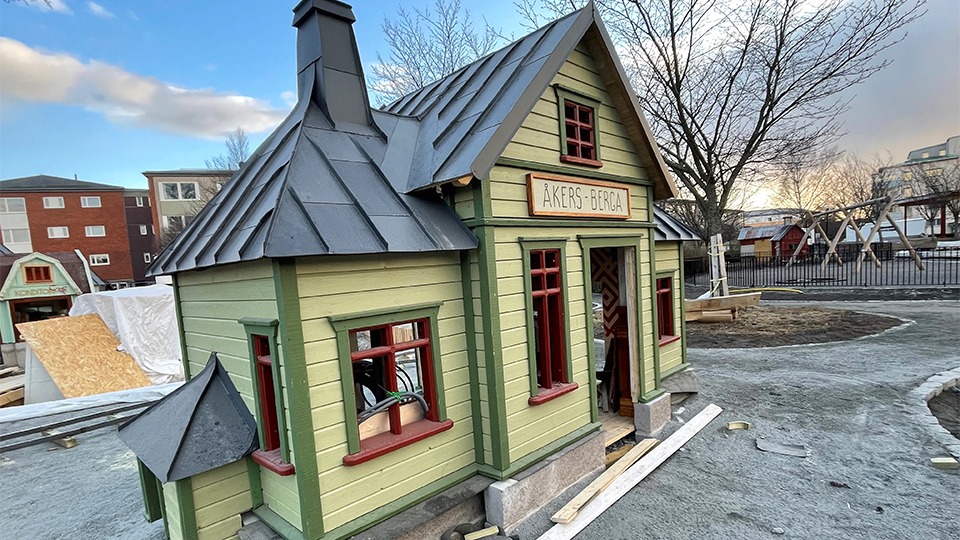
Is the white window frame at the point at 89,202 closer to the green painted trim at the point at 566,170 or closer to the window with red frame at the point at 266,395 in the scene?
the window with red frame at the point at 266,395

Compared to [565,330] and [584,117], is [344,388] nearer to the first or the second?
[565,330]

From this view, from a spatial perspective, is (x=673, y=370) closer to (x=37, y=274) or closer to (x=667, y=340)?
(x=667, y=340)

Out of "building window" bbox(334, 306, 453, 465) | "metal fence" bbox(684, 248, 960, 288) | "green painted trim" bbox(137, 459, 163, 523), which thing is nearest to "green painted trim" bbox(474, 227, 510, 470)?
"building window" bbox(334, 306, 453, 465)

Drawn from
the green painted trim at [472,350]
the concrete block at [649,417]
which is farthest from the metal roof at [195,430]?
the concrete block at [649,417]

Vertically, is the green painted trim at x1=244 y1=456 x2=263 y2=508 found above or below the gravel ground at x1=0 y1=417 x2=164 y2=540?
above

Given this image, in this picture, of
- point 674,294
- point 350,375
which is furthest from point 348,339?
point 674,294

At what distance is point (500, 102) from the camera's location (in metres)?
4.94

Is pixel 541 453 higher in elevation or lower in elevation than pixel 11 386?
higher

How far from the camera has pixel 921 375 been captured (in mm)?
9141

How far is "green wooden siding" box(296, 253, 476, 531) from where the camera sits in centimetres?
373

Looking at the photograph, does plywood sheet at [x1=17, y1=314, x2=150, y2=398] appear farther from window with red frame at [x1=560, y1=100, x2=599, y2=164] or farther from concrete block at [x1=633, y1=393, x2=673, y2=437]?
window with red frame at [x1=560, y1=100, x2=599, y2=164]

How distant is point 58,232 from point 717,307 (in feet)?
177

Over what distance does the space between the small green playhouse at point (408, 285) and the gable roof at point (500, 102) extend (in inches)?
1.3

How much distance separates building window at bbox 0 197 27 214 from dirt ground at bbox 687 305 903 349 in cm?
5521
